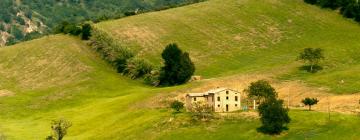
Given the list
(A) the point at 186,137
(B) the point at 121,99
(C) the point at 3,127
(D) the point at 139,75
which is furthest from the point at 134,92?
(A) the point at 186,137

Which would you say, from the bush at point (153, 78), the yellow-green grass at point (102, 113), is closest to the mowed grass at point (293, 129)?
the yellow-green grass at point (102, 113)

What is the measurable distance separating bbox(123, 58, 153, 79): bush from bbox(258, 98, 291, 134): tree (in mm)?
74780

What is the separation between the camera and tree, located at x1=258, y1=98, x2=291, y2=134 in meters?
116

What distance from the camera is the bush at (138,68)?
190m

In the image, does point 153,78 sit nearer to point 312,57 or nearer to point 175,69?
point 175,69

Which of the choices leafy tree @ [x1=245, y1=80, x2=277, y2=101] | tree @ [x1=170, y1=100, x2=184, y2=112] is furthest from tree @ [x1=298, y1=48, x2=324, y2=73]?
tree @ [x1=170, y1=100, x2=184, y2=112]

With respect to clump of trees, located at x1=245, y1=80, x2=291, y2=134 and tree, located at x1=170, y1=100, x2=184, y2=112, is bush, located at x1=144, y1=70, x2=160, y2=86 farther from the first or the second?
clump of trees, located at x1=245, y1=80, x2=291, y2=134

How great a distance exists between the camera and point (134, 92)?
169125mm

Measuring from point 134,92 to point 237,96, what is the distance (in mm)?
38525

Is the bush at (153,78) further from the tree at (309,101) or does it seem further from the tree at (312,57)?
the tree at (309,101)

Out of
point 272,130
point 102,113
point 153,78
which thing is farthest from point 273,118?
point 153,78

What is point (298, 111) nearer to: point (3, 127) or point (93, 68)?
point (3, 127)

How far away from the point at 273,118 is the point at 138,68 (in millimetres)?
80211

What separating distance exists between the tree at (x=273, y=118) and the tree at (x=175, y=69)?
191 ft
